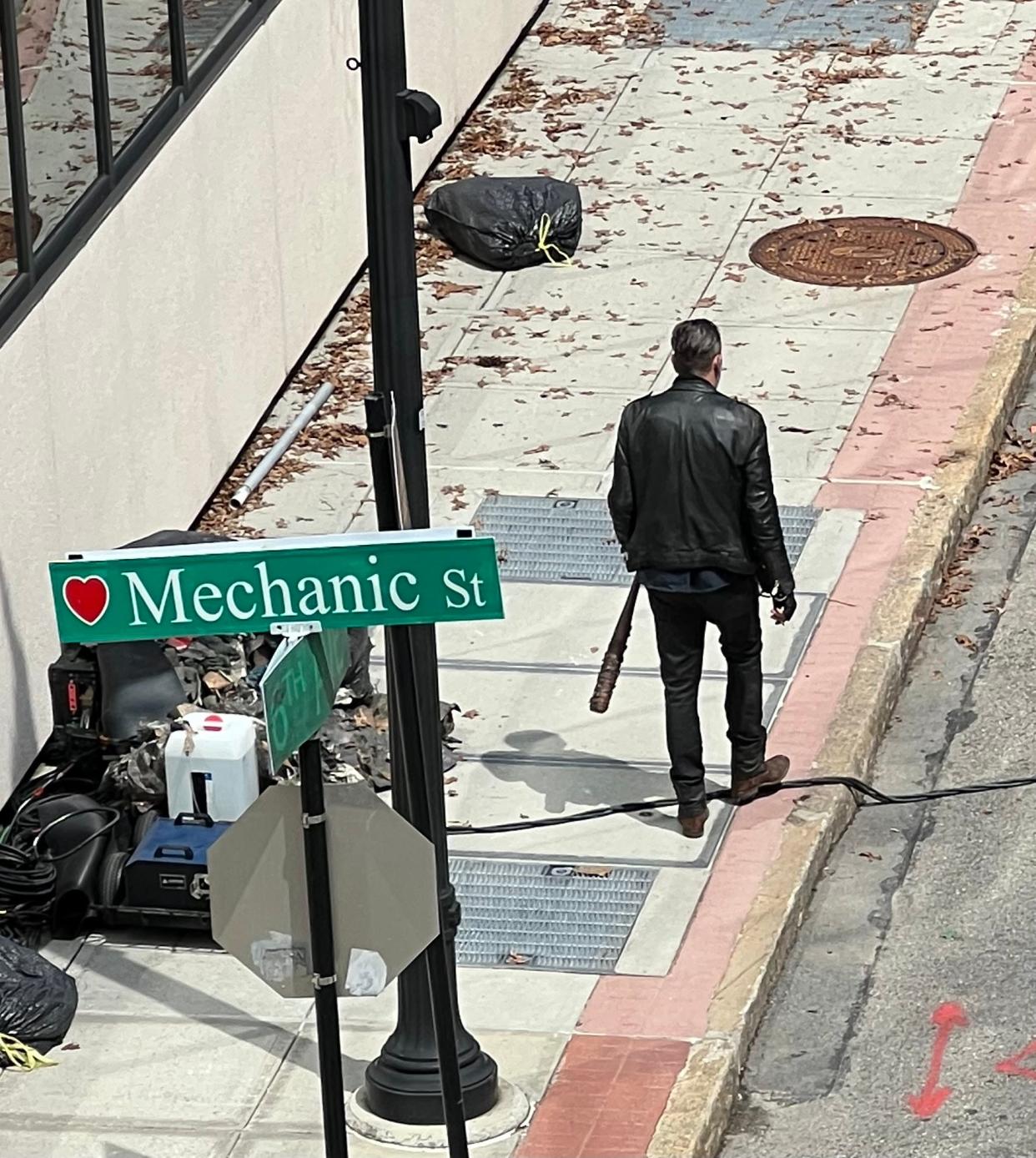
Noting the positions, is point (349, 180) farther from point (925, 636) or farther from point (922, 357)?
point (925, 636)

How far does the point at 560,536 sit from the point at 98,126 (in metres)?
2.91

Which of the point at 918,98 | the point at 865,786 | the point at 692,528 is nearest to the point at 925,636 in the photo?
the point at 865,786

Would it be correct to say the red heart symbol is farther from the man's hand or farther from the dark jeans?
Result: the man's hand

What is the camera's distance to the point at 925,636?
12.0 metres

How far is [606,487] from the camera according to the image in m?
13.0

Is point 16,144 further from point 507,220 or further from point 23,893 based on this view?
point 507,220

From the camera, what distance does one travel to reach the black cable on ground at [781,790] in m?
10.4

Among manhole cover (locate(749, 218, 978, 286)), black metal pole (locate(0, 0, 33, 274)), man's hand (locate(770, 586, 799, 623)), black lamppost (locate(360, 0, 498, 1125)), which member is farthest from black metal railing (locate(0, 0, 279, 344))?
manhole cover (locate(749, 218, 978, 286))

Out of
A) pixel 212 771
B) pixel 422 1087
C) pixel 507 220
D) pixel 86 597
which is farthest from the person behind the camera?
pixel 507 220

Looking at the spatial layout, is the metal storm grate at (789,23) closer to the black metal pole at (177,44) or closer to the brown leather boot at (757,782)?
the black metal pole at (177,44)

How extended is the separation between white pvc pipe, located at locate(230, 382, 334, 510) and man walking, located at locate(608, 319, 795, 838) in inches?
135

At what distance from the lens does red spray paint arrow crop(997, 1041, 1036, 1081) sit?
876 centimetres

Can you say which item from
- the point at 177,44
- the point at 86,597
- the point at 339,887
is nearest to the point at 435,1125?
the point at 339,887

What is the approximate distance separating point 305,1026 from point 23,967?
3.28 feet
